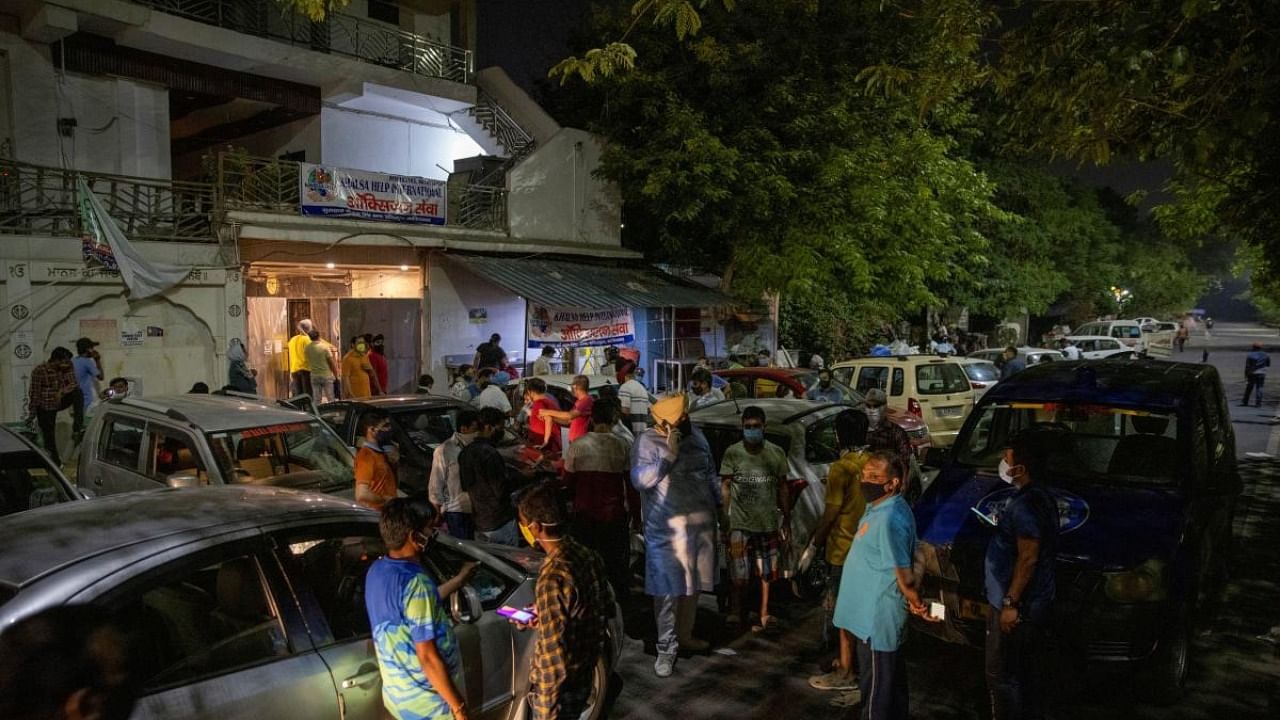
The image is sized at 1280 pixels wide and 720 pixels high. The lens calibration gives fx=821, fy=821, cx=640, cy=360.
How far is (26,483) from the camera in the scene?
18.9 ft

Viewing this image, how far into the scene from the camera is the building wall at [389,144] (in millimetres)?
17062

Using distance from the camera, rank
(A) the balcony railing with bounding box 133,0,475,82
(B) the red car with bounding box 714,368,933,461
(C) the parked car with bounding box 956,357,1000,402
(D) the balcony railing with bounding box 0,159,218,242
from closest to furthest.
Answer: (D) the balcony railing with bounding box 0,159,218,242
(B) the red car with bounding box 714,368,933,461
(A) the balcony railing with bounding box 133,0,475,82
(C) the parked car with bounding box 956,357,1000,402

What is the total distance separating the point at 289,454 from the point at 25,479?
2.08 m

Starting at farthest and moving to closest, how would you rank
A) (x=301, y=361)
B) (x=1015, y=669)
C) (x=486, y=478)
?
(x=301, y=361) < (x=486, y=478) < (x=1015, y=669)

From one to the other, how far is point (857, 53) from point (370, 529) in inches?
721

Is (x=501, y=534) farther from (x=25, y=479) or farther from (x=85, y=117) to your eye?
(x=85, y=117)

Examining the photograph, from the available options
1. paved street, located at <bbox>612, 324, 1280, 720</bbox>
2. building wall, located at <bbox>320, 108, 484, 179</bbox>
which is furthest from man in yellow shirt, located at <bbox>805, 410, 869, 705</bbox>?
building wall, located at <bbox>320, 108, 484, 179</bbox>

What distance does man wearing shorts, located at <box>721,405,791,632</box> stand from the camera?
6184 millimetres

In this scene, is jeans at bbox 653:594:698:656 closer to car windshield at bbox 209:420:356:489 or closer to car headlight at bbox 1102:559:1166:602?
car headlight at bbox 1102:559:1166:602

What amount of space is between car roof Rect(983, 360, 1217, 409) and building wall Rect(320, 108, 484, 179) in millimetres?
14442

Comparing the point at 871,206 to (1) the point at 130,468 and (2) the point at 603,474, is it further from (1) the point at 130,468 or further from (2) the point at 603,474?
(1) the point at 130,468

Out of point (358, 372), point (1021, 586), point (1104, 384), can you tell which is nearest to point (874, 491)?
point (1021, 586)

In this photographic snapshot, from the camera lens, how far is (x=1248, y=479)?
12.3 meters

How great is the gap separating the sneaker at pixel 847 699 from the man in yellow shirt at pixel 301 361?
11.0m
